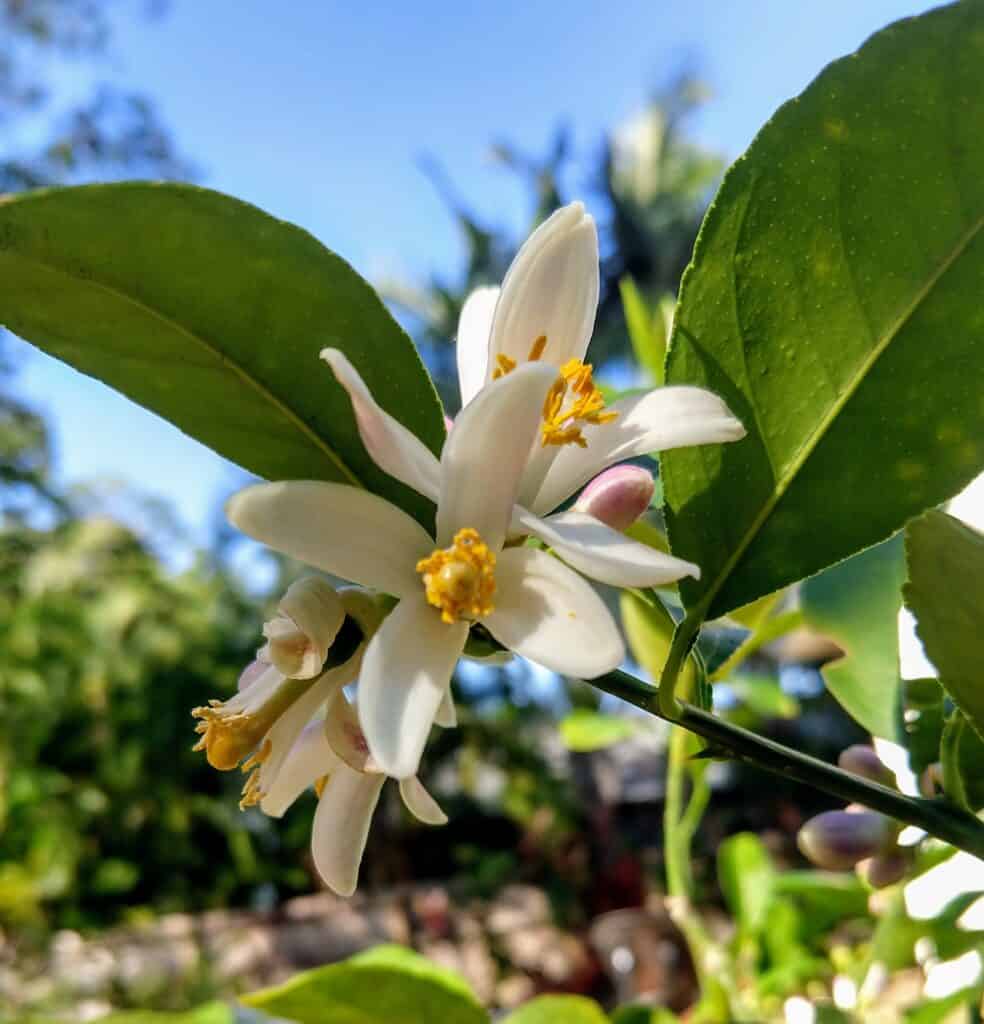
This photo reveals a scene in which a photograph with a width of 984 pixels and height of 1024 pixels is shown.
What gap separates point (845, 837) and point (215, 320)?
0.37m

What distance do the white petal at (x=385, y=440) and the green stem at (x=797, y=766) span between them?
8cm

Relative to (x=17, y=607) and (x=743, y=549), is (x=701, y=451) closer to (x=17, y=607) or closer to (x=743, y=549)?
(x=743, y=549)

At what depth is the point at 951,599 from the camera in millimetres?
285

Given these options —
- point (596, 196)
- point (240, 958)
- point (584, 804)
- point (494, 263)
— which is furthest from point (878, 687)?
point (596, 196)

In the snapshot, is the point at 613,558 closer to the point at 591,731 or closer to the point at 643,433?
the point at 643,433

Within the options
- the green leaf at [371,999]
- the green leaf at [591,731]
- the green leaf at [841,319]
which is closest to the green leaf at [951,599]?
the green leaf at [841,319]

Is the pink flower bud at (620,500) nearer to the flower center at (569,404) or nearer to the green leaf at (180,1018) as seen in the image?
the flower center at (569,404)

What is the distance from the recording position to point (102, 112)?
21.2 feet

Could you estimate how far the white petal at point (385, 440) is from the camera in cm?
25

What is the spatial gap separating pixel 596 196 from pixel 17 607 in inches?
267

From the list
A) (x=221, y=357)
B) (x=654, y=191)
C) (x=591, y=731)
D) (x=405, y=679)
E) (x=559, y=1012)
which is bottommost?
(x=559, y=1012)

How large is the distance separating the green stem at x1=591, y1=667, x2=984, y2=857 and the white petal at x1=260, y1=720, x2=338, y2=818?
10 centimetres

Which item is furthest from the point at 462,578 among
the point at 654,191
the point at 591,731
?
the point at 654,191

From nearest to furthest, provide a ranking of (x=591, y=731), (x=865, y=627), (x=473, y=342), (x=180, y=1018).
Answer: (x=473, y=342) < (x=865, y=627) < (x=180, y=1018) < (x=591, y=731)
